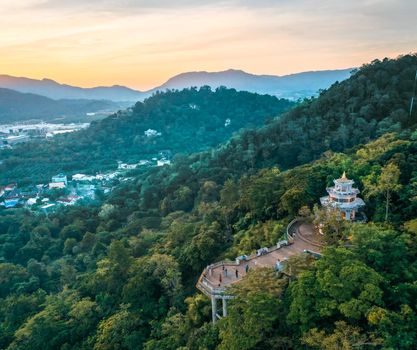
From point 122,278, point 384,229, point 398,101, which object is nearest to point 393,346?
point 384,229

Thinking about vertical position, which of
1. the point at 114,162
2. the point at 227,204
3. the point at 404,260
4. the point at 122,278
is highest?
the point at 404,260

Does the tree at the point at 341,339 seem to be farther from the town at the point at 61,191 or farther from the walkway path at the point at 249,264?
the town at the point at 61,191

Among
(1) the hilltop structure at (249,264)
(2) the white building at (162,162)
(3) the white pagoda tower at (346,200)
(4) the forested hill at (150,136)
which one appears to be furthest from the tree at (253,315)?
(4) the forested hill at (150,136)

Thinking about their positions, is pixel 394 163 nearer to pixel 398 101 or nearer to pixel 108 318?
pixel 108 318

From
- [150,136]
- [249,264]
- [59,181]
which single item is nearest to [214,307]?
[249,264]

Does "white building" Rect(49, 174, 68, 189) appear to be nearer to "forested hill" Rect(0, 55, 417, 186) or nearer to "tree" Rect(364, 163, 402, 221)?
"forested hill" Rect(0, 55, 417, 186)

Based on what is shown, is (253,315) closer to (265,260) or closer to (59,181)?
(265,260)

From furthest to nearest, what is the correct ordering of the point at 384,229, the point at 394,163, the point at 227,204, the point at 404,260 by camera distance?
the point at 227,204, the point at 394,163, the point at 384,229, the point at 404,260
